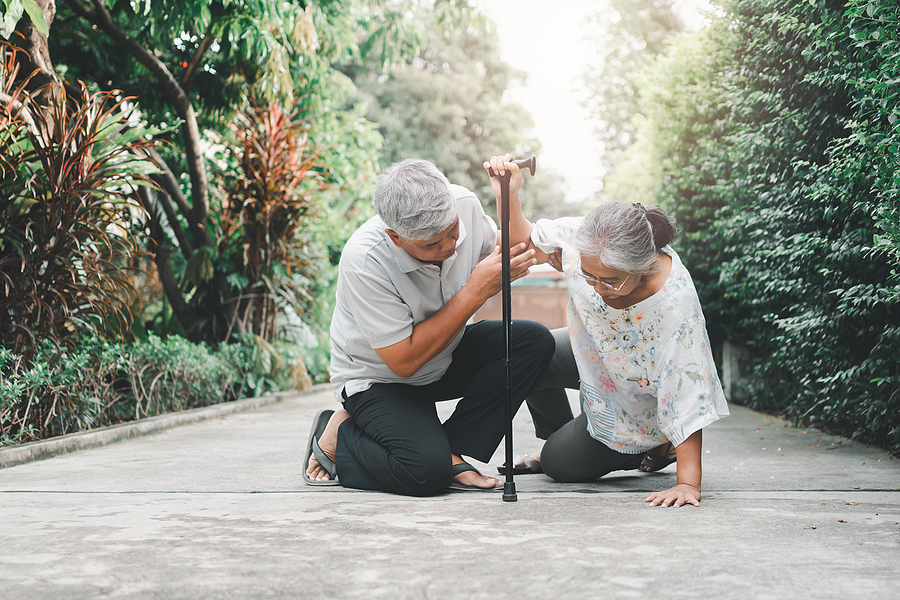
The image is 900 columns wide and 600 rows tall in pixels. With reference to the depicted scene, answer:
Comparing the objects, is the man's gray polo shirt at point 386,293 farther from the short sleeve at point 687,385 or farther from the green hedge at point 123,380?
the green hedge at point 123,380

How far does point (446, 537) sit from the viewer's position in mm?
2146

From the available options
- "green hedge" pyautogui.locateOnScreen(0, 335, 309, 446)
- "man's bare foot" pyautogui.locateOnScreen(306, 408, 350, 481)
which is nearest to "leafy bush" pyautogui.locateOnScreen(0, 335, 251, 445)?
"green hedge" pyautogui.locateOnScreen(0, 335, 309, 446)

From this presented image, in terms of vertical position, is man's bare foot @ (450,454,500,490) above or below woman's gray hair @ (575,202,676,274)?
below

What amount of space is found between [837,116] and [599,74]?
20280mm

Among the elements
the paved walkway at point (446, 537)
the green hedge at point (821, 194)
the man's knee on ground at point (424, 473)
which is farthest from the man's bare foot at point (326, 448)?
the green hedge at point (821, 194)

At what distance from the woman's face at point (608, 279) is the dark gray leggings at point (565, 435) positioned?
2.01 ft

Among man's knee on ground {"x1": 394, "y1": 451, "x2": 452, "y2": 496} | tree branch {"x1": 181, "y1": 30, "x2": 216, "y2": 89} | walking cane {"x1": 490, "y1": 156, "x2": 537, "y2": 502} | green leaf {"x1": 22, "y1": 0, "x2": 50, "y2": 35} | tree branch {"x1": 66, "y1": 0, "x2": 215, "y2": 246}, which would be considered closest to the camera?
walking cane {"x1": 490, "y1": 156, "x2": 537, "y2": 502}

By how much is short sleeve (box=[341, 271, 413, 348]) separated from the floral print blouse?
584 millimetres

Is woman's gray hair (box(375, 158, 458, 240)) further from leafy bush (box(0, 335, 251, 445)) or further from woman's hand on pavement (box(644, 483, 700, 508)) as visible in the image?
leafy bush (box(0, 335, 251, 445))

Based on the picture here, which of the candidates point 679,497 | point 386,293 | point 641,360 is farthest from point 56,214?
point 679,497

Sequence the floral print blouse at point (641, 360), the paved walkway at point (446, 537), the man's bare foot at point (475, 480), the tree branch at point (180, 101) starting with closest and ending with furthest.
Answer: the paved walkway at point (446, 537) → the floral print blouse at point (641, 360) → the man's bare foot at point (475, 480) → the tree branch at point (180, 101)

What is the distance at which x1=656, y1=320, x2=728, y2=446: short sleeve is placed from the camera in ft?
8.07

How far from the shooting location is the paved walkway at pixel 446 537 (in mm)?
1735

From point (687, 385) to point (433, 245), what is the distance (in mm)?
975
